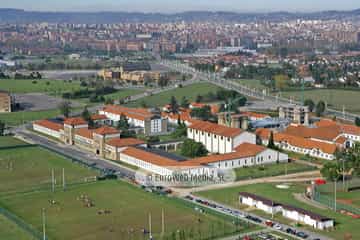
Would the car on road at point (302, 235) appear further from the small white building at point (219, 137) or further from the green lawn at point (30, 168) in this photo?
the small white building at point (219, 137)

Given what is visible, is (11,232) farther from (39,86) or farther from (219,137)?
(39,86)

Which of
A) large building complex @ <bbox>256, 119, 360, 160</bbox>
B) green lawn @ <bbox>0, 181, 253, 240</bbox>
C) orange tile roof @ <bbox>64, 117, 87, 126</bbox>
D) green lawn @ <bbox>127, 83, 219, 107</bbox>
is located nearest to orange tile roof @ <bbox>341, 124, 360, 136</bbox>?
large building complex @ <bbox>256, 119, 360, 160</bbox>

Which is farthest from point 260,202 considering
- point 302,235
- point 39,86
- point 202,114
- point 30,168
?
point 39,86

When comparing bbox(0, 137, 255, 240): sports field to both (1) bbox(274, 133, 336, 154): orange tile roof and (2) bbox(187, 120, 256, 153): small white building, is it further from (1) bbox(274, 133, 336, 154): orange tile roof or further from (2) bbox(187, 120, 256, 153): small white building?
(1) bbox(274, 133, 336, 154): orange tile roof

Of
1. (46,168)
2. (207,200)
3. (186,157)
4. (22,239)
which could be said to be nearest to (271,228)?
(207,200)

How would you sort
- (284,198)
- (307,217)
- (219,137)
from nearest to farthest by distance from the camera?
(307,217) → (284,198) → (219,137)

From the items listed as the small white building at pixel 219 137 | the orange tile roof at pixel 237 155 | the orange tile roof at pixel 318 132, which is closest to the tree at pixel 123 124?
the small white building at pixel 219 137
